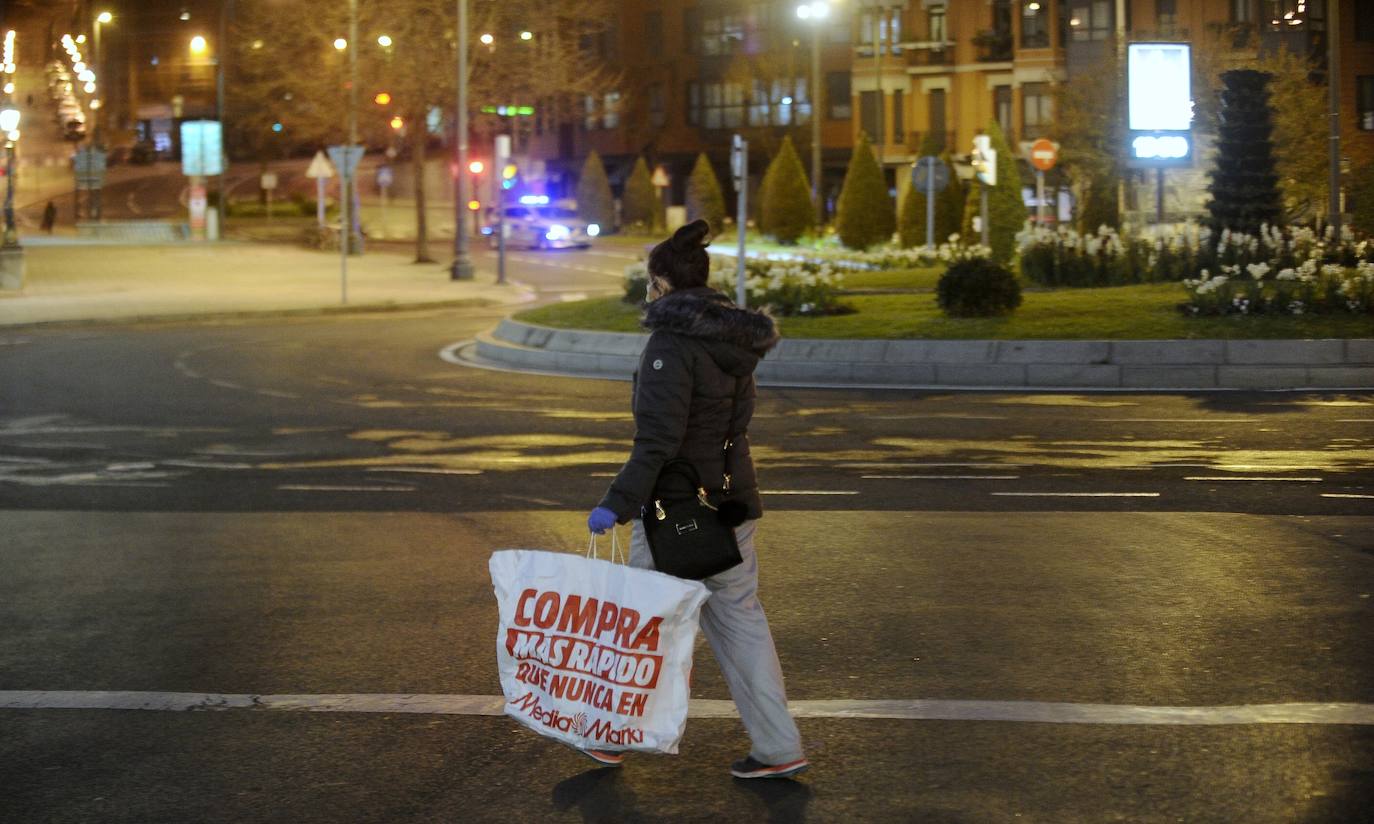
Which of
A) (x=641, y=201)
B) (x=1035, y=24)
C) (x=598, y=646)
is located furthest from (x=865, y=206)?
(x=598, y=646)

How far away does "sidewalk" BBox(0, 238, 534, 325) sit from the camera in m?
33.2

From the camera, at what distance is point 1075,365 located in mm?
20047

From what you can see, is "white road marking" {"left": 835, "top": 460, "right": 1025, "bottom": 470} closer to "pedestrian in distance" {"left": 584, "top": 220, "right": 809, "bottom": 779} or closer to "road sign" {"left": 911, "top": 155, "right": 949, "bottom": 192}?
"pedestrian in distance" {"left": 584, "top": 220, "right": 809, "bottom": 779}

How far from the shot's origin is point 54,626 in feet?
25.8

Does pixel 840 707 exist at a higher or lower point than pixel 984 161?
lower

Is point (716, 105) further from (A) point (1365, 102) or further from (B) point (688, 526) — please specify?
(B) point (688, 526)

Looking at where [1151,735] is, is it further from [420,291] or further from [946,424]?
[420,291]

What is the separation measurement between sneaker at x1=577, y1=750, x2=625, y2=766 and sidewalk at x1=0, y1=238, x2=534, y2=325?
26.6 metres

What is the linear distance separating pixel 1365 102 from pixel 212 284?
44.2m

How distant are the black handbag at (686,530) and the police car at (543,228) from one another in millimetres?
56274

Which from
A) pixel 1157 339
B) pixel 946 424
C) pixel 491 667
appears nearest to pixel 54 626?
pixel 491 667

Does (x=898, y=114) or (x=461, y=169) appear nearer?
(x=461, y=169)

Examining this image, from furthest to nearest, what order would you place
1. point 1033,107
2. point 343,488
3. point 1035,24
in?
1. point 1033,107
2. point 1035,24
3. point 343,488

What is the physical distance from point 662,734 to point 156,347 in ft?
69.4
